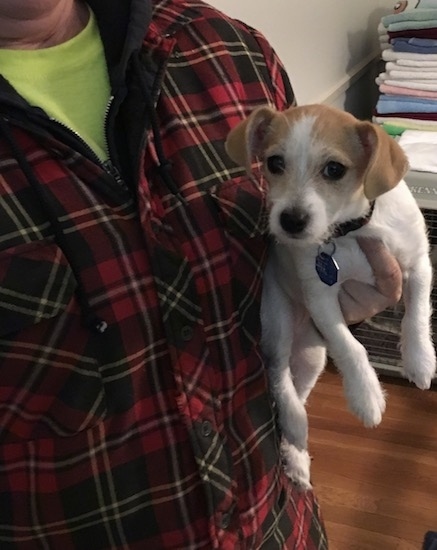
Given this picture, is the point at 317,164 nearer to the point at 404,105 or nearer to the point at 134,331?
the point at 134,331

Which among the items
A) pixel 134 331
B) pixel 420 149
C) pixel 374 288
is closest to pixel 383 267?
pixel 374 288

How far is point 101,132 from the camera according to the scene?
827 mm

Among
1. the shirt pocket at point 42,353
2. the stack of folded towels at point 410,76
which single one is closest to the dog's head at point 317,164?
the shirt pocket at point 42,353

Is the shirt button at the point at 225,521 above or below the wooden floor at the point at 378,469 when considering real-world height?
above

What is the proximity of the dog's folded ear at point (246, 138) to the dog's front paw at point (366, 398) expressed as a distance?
0.40 meters

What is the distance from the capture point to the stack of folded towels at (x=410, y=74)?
2.21 metres

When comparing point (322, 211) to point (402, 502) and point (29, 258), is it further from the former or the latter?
point (402, 502)

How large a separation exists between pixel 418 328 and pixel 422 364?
0.06 m

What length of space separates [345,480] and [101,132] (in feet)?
4.80

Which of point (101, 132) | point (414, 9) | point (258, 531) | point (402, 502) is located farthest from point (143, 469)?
point (414, 9)

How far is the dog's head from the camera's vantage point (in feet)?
3.13

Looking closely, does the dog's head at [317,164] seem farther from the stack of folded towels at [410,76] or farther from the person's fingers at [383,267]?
the stack of folded towels at [410,76]

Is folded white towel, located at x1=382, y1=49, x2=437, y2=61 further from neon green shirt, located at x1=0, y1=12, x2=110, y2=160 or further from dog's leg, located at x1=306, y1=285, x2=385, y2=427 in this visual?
neon green shirt, located at x1=0, y1=12, x2=110, y2=160

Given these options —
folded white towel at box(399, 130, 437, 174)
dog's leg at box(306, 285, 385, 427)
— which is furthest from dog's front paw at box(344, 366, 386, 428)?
folded white towel at box(399, 130, 437, 174)
